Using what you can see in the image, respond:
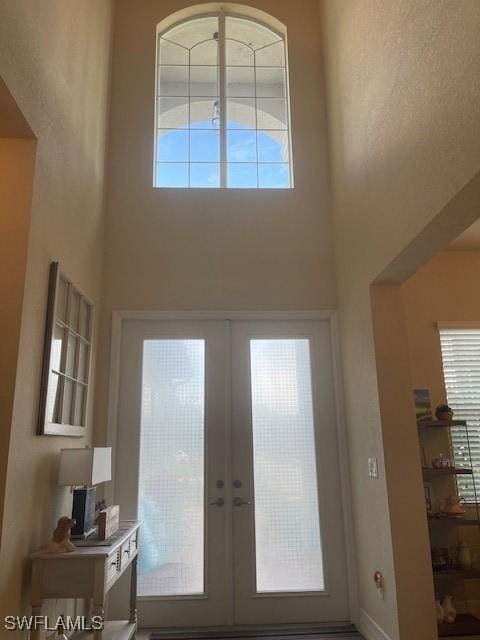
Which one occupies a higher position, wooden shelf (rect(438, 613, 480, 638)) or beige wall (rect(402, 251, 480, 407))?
beige wall (rect(402, 251, 480, 407))

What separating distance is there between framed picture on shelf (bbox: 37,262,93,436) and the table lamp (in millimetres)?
194

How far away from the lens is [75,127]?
11.1 feet

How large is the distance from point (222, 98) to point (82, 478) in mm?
3784

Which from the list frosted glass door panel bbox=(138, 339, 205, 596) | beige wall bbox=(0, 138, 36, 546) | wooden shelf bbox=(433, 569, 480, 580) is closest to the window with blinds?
wooden shelf bbox=(433, 569, 480, 580)

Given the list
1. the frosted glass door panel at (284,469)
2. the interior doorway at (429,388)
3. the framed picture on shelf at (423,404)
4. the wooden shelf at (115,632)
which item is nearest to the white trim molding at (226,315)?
the frosted glass door panel at (284,469)

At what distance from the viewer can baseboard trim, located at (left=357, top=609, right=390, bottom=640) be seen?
3.16m

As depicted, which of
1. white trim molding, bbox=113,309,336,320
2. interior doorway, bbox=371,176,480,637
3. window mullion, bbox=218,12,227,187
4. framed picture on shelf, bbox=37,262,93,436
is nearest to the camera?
framed picture on shelf, bbox=37,262,93,436

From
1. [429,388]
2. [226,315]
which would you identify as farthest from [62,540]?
[429,388]

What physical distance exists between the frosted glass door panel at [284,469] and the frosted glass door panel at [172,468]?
46cm

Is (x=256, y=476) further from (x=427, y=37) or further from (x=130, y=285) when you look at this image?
(x=427, y=37)

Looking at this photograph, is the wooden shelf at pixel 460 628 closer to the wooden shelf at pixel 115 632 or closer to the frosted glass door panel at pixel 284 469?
the frosted glass door panel at pixel 284 469

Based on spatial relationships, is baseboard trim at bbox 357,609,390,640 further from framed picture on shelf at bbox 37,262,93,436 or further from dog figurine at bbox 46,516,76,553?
framed picture on shelf at bbox 37,262,93,436

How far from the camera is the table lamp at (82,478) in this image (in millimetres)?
2723

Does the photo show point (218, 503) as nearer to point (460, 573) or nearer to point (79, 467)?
point (79, 467)
